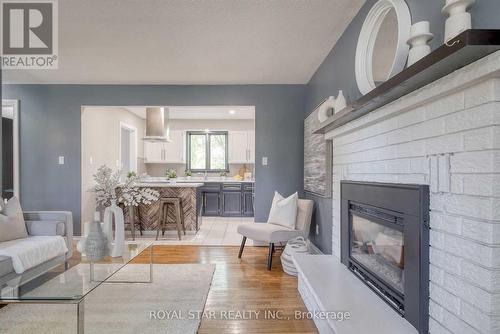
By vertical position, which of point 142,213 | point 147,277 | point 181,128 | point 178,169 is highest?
point 181,128

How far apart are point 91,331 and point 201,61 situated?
2807mm

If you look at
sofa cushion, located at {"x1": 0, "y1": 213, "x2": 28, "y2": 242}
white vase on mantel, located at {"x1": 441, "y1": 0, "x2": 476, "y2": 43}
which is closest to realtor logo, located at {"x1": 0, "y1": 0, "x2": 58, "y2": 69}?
sofa cushion, located at {"x1": 0, "y1": 213, "x2": 28, "y2": 242}

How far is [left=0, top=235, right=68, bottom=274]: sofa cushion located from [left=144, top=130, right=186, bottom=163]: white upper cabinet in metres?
4.34

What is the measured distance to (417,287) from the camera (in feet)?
4.42

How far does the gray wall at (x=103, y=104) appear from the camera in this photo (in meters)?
4.33

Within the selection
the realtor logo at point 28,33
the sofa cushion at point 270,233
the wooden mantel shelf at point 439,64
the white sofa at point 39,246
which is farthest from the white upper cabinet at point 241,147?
the wooden mantel shelf at point 439,64

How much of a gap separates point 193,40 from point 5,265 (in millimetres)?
2484

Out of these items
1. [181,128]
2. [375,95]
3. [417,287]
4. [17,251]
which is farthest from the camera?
[181,128]

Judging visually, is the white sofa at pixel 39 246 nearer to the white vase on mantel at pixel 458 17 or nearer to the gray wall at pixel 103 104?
the gray wall at pixel 103 104

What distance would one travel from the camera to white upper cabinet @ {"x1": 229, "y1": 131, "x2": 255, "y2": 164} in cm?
704

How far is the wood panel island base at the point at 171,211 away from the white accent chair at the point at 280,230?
5.04 ft

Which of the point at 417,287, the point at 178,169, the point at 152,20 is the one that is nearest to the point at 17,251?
the point at 152,20

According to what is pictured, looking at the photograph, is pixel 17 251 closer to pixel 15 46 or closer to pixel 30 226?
pixel 30 226

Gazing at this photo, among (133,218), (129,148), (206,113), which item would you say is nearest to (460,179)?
(133,218)
